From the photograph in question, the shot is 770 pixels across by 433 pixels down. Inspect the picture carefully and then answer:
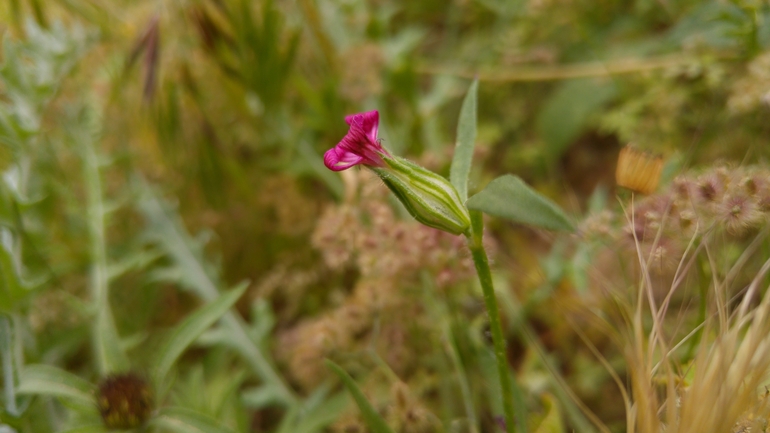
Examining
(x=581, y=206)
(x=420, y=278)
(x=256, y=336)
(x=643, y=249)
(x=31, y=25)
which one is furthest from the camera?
(x=581, y=206)

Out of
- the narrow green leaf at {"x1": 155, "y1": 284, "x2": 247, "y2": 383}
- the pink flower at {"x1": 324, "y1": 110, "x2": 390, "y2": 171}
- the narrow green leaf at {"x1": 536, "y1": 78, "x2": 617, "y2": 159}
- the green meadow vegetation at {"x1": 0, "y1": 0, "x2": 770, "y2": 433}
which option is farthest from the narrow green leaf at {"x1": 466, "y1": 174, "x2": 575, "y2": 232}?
the narrow green leaf at {"x1": 536, "y1": 78, "x2": 617, "y2": 159}

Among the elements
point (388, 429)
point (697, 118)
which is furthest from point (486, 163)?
point (388, 429)

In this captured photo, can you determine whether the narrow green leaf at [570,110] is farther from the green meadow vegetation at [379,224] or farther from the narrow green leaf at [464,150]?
the narrow green leaf at [464,150]

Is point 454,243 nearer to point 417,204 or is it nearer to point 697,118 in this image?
point 417,204

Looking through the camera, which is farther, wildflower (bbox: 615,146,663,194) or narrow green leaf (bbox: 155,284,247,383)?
narrow green leaf (bbox: 155,284,247,383)

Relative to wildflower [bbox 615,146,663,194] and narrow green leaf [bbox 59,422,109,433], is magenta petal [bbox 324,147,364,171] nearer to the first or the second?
wildflower [bbox 615,146,663,194]

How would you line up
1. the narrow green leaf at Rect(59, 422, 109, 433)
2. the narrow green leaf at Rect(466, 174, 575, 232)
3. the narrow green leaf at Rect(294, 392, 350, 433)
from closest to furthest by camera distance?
the narrow green leaf at Rect(466, 174, 575, 232) < the narrow green leaf at Rect(59, 422, 109, 433) < the narrow green leaf at Rect(294, 392, 350, 433)

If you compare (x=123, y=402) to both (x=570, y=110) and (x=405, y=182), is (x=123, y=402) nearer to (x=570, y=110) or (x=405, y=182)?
(x=405, y=182)
